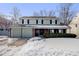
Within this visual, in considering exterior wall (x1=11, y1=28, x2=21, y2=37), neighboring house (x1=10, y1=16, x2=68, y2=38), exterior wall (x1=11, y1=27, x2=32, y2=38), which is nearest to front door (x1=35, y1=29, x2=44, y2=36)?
neighboring house (x1=10, y1=16, x2=68, y2=38)

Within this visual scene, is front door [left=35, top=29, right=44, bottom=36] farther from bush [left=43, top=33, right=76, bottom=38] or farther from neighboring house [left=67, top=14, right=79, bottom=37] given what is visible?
neighboring house [left=67, top=14, right=79, bottom=37]

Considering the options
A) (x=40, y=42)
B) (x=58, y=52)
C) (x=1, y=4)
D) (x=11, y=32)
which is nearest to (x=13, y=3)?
(x=1, y=4)

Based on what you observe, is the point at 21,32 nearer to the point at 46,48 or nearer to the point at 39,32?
the point at 39,32

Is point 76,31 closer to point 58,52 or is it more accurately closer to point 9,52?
point 58,52

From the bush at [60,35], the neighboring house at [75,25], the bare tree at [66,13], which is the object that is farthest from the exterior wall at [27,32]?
the neighboring house at [75,25]

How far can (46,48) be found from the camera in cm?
665

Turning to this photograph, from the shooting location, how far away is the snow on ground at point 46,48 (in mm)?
6578

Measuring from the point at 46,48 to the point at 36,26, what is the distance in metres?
0.69

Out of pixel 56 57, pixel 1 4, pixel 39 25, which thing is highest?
pixel 1 4

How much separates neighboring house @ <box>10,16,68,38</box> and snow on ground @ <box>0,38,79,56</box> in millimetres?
238

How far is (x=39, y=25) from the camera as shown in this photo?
6766 millimetres

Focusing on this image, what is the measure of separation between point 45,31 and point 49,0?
997 millimetres

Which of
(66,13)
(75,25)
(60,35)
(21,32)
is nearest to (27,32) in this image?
(21,32)

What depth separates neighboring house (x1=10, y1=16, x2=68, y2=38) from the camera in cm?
664
